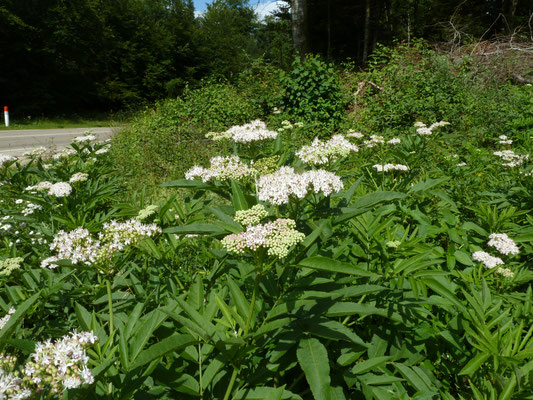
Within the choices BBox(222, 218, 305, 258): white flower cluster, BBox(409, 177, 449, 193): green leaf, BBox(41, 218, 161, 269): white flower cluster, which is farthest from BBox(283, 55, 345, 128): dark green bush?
BBox(222, 218, 305, 258): white flower cluster

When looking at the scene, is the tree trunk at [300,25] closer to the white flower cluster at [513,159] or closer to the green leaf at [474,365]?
the white flower cluster at [513,159]

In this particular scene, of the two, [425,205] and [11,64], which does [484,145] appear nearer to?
[425,205]

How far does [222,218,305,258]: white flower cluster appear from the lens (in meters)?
1.46

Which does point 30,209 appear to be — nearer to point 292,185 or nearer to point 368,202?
point 292,185

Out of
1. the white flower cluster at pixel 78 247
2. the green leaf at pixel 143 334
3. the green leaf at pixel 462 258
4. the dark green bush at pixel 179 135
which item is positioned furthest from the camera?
the dark green bush at pixel 179 135

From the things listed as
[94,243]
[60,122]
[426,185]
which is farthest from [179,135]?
[60,122]

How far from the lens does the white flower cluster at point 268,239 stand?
1465mm

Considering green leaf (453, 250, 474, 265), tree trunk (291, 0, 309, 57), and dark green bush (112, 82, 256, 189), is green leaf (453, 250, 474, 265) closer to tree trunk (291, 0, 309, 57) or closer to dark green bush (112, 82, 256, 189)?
dark green bush (112, 82, 256, 189)

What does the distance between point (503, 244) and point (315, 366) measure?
2.33 m

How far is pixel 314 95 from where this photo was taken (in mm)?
10094

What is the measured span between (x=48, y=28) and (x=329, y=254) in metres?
30.4

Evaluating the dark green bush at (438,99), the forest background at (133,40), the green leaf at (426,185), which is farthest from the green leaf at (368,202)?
the forest background at (133,40)

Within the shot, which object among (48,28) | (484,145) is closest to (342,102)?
(484,145)

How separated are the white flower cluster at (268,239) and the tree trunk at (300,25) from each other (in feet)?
37.8
